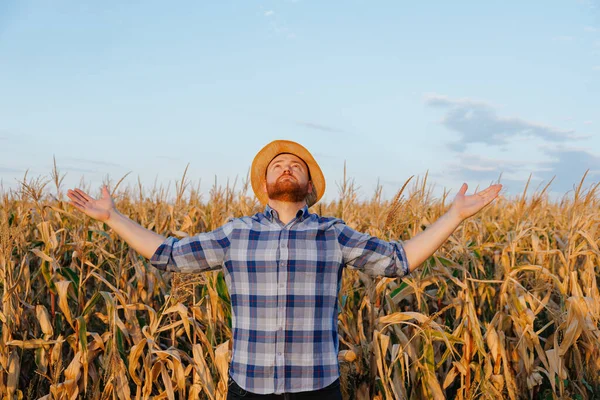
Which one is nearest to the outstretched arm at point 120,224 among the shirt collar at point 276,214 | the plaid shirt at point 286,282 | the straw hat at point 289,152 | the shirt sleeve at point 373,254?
the plaid shirt at point 286,282

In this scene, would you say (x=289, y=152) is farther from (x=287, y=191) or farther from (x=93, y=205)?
(x=93, y=205)

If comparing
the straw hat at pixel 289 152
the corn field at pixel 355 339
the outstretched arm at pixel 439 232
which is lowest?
the corn field at pixel 355 339

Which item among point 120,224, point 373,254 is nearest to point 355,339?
point 373,254

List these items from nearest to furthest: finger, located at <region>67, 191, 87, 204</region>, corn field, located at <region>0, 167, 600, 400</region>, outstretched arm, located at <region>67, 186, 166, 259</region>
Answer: outstretched arm, located at <region>67, 186, 166, 259</region> → finger, located at <region>67, 191, 87, 204</region> → corn field, located at <region>0, 167, 600, 400</region>

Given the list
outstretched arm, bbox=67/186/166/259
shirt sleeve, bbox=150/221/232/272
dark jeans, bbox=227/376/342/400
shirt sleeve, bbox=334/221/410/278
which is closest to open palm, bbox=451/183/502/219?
shirt sleeve, bbox=334/221/410/278

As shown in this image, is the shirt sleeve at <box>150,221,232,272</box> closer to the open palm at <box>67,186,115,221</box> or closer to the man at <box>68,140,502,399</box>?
the man at <box>68,140,502,399</box>

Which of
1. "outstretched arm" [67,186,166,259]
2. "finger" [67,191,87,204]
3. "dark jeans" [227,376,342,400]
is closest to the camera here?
"dark jeans" [227,376,342,400]

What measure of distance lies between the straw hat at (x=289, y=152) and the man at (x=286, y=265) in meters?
0.13

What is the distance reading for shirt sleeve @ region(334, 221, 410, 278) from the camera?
9.27ft

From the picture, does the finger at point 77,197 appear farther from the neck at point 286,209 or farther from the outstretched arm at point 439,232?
the outstretched arm at point 439,232

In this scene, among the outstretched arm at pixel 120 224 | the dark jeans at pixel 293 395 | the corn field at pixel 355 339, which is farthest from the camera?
the corn field at pixel 355 339

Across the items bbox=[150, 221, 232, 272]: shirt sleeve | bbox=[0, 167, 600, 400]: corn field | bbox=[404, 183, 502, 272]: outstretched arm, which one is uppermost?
bbox=[404, 183, 502, 272]: outstretched arm

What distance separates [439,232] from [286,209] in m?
0.79

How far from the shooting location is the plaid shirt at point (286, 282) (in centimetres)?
264
